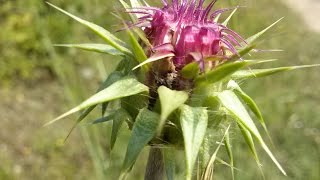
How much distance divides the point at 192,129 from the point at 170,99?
99 millimetres

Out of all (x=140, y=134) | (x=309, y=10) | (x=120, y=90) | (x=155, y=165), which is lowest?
(x=309, y=10)

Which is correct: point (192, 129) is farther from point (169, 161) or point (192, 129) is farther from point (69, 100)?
point (69, 100)

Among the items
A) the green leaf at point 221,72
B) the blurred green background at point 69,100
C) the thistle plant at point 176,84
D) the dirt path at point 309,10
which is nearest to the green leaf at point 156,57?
the thistle plant at point 176,84

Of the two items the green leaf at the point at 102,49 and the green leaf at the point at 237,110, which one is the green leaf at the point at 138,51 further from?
the green leaf at the point at 237,110

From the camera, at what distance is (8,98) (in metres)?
5.59

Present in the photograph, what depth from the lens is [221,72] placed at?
1628 millimetres

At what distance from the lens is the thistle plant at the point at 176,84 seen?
163 cm

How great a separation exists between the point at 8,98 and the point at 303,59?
8.77ft

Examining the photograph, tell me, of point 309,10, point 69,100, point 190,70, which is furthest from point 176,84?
point 309,10

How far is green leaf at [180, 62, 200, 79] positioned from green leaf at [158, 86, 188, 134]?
6 cm

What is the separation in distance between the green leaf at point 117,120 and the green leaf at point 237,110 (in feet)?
0.90

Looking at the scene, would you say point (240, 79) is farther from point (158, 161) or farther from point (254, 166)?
point (254, 166)

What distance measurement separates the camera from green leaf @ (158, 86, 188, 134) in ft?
5.08

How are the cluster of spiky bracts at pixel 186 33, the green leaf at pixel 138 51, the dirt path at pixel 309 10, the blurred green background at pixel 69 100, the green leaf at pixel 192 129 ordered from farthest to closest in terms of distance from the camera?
the dirt path at pixel 309 10, the blurred green background at pixel 69 100, the cluster of spiky bracts at pixel 186 33, the green leaf at pixel 138 51, the green leaf at pixel 192 129
